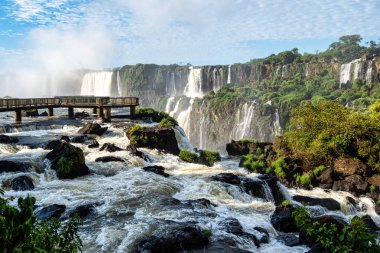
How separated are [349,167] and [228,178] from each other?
1230 cm

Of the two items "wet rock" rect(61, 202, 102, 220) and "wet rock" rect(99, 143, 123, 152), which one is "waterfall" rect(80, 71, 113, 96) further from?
"wet rock" rect(61, 202, 102, 220)

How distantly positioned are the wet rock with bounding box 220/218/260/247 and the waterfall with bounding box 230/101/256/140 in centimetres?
4892

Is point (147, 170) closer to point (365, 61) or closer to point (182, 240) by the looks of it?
point (182, 240)

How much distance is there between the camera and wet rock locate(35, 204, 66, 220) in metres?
14.6

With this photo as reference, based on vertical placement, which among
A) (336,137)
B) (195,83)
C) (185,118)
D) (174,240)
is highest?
(195,83)

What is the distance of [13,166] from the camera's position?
20.8 metres

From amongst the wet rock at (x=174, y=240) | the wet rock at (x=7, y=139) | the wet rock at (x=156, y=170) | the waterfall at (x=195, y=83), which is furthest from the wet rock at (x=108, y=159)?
the waterfall at (x=195, y=83)

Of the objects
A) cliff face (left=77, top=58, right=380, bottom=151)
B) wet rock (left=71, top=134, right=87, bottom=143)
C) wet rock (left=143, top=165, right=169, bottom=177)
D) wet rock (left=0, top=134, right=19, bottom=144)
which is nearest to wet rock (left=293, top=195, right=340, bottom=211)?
wet rock (left=143, top=165, right=169, bottom=177)

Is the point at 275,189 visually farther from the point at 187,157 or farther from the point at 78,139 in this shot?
the point at 78,139

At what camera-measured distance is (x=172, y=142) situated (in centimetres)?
3206

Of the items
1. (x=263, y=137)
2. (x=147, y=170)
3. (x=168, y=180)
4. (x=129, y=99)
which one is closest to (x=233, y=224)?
(x=168, y=180)

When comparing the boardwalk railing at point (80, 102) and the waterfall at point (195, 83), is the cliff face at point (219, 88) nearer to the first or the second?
the waterfall at point (195, 83)

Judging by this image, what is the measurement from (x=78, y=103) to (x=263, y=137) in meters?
33.4

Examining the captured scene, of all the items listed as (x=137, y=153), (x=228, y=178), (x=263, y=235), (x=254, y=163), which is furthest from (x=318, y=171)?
(x=263, y=235)
